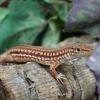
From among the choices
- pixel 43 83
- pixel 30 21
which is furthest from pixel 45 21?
pixel 43 83

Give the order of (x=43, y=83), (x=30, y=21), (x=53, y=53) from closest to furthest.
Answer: (x=43, y=83)
(x=53, y=53)
(x=30, y=21)

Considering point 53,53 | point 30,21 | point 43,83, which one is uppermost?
point 30,21

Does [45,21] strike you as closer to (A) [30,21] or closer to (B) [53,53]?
(A) [30,21]

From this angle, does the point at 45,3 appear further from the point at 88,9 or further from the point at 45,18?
the point at 88,9

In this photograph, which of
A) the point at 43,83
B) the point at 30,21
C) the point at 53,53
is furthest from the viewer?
the point at 30,21

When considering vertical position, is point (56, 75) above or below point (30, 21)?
below

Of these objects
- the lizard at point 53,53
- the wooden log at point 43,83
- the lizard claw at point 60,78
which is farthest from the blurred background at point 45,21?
the lizard claw at point 60,78

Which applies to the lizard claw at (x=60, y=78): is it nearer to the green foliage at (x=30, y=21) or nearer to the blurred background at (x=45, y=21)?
the blurred background at (x=45, y=21)
